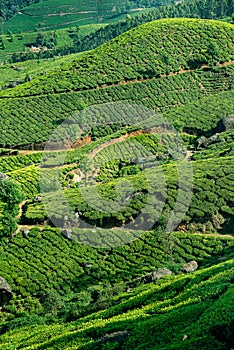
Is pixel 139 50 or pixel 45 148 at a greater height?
pixel 139 50

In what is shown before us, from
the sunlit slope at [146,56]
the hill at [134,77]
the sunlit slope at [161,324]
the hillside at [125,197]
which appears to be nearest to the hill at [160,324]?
the sunlit slope at [161,324]

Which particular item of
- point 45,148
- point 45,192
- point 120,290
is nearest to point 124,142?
point 45,148

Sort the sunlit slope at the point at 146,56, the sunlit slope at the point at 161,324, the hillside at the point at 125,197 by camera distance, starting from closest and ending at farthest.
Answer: the sunlit slope at the point at 161,324 < the hillside at the point at 125,197 < the sunlit slope at the point at 146,56

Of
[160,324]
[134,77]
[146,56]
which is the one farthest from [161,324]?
[146,56]

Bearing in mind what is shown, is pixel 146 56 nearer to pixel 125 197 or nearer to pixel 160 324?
pixel 125 197

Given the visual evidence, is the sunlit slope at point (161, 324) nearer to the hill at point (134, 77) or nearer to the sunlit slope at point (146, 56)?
the hill at point (134, 77)

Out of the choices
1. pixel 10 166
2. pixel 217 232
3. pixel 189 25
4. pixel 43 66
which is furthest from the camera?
pixel 43 66

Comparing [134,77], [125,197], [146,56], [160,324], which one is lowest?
[125,197]

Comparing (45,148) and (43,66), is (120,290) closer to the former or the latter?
(45,148)
